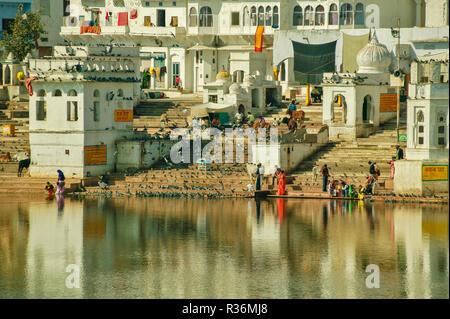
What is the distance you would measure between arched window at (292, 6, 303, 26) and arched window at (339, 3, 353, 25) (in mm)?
2485

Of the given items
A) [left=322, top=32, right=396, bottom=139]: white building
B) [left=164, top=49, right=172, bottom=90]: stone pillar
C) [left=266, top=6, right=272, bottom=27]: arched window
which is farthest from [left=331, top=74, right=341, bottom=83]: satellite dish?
[left=164, top=49, right=172, bottom=90]: stone pillar

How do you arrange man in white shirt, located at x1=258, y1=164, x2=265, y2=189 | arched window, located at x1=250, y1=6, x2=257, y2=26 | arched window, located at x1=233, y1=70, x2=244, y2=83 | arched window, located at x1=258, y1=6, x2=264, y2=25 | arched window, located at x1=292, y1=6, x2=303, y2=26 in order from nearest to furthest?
1. man in white shirt, located at x1=258, y1=164, x2=265, y2=189
2. arched window, located at x1=233, y1=70, x2=244, y2=83
3. arched window, located at x1=292, y1=6, x2=303, y2=26
4. arched window, located at x1=258, y1=6, x2=264, y2=25
5. arched window, located at x1=250, y1=6, x2=257, y2=26

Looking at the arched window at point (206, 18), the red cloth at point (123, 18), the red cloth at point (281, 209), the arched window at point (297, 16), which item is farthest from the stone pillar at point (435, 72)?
the red cloth at point (123, 18)

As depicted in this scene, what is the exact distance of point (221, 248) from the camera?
37000mm

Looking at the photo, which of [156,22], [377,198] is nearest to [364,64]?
[377,198]

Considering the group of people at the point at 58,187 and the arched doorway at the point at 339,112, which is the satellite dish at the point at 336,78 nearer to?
the arched doorway at the point at 339,112

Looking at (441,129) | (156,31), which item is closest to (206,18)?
(156,31)

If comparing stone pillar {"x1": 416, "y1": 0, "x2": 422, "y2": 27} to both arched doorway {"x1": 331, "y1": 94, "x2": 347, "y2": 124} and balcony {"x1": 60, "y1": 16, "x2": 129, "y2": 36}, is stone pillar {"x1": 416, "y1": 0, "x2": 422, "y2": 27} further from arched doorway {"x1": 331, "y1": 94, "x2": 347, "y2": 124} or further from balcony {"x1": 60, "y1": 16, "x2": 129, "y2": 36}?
balcony {"x1": 60, "y1": 16, "x2": 129, "y2": 36}

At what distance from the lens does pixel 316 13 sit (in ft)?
213

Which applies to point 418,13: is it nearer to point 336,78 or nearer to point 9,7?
point 336,78

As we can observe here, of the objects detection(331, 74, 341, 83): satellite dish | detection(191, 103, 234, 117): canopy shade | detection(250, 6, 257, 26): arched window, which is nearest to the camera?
detection(331, 74, 341, 83): satellite dish

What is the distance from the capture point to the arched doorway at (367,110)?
53.0 m

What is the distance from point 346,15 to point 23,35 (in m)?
17.9

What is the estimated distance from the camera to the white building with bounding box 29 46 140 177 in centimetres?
5006
